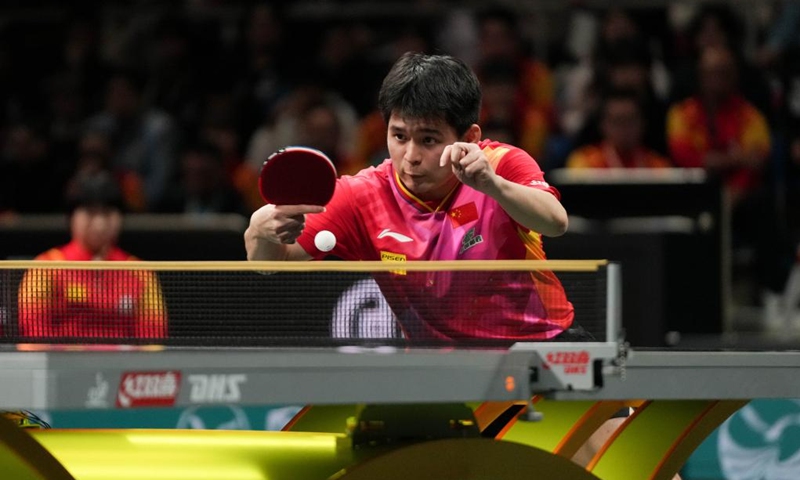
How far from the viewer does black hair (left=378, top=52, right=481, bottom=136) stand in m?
3.93

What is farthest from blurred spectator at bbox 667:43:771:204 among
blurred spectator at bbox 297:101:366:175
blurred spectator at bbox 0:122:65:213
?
blurred spectator at bbox 0:122:65:213

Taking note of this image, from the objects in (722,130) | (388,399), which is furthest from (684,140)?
(388,399)

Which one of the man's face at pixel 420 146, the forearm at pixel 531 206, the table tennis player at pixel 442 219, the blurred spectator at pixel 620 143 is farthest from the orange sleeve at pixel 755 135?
the forearm at pixel 531 206

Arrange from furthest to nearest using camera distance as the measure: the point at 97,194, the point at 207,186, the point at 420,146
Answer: the point at 207,186
the point at 97,194
the point at 420,146

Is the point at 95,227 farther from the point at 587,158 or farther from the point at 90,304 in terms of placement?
the point at 90,304

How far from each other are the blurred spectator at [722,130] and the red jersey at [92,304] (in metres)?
6.73

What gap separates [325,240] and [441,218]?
0.47 meters

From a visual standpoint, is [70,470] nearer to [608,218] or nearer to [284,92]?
[608,218]

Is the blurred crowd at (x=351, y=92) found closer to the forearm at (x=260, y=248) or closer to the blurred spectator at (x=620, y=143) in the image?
the blurred spectator at (x=620, y=143)

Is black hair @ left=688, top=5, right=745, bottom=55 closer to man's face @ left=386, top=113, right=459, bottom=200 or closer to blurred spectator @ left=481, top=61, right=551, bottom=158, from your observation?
blurred spectator @ left=481, top=61, right=551, bottom=158

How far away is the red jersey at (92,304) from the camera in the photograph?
353 centimetres

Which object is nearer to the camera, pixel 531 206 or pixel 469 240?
pixel 531 206

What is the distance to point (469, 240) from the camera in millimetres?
4160

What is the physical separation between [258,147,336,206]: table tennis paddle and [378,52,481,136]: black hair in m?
0.45
